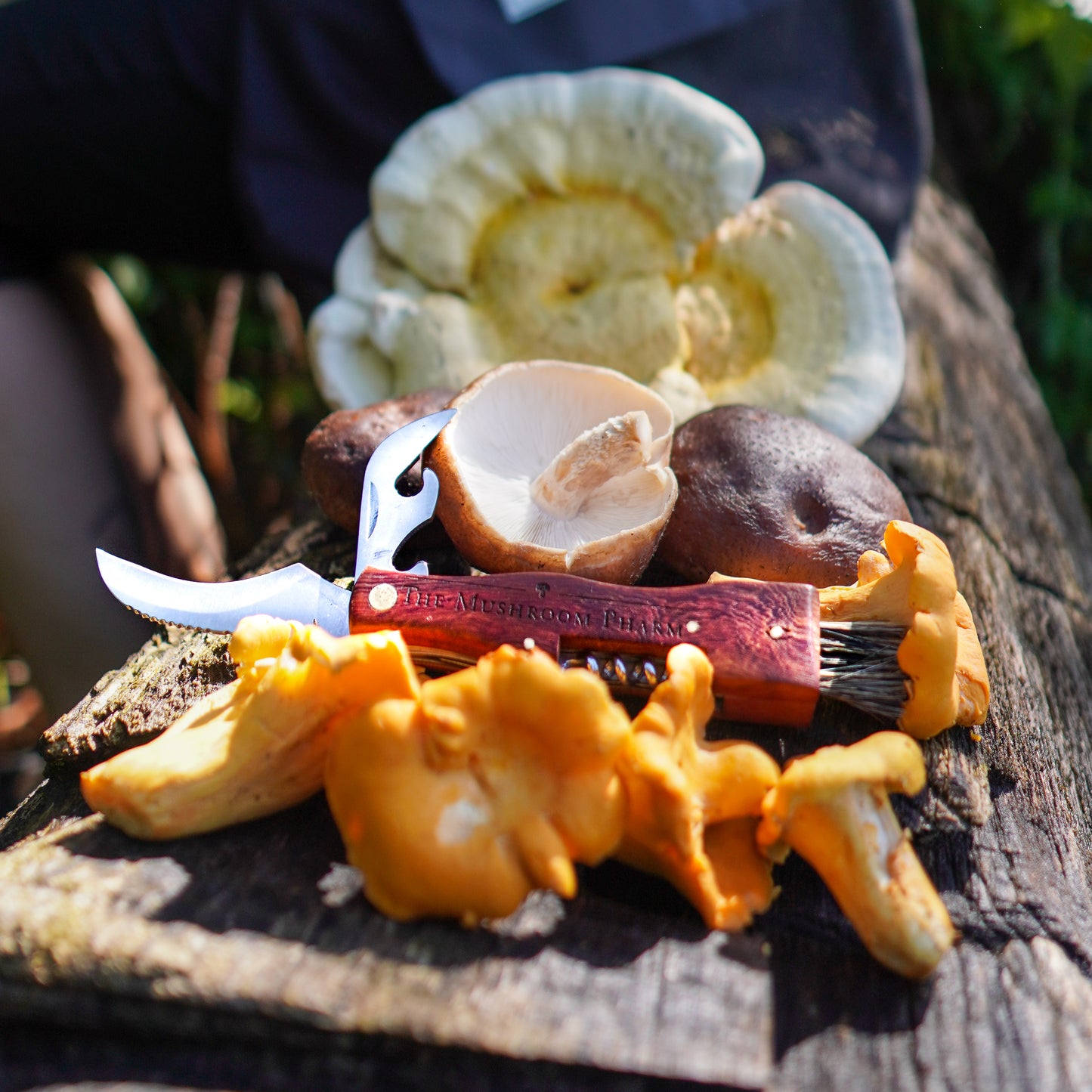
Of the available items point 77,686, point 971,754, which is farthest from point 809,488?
point 77,686

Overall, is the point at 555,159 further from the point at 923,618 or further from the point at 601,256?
the point at 923,618

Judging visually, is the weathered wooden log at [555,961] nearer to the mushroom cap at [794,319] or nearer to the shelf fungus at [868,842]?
the shelf fungus at [868,842]

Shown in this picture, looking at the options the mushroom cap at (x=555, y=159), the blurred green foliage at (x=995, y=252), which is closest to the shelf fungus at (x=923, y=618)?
the mushroom cap at (x=555, y=159)

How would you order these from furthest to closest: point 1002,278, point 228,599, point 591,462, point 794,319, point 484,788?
point 1002,278 → point 794,319 → point 591,462 → point 228,599 → point 484,788

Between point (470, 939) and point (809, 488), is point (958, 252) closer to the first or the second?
point (809, 488)

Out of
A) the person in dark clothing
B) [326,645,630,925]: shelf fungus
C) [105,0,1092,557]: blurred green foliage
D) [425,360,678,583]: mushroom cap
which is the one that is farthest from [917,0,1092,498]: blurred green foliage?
[326,645,630,925]: shelf fungus

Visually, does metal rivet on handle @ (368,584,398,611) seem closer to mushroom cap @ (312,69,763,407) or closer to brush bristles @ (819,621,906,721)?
brush bristles @ (819,621,906,721)

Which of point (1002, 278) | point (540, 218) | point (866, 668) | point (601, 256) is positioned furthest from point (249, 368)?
point (866, 668)

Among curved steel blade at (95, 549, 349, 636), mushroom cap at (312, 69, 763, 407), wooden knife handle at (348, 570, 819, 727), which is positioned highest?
mushroom cap at (312, 69, 763, 407)
